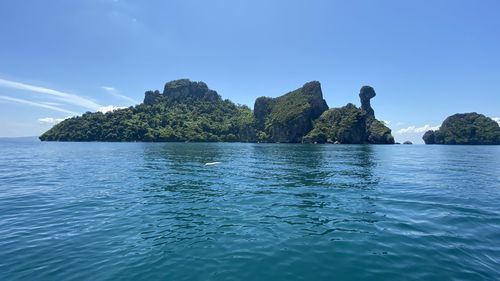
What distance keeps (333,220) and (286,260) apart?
6409mm

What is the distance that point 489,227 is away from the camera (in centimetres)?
1509

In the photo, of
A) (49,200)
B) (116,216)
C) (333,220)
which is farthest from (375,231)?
(49,200)

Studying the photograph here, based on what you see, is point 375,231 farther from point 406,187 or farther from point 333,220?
point 406,187

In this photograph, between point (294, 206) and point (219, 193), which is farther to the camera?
point (219, 193)

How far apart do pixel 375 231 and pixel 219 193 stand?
1296 centimetres

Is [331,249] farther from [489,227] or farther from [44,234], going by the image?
[44,234]

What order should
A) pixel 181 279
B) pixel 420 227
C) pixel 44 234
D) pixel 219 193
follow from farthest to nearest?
1. pixel 219 193
2. pixel 420 227
3. pixel 44 234
4. pixel 181 279

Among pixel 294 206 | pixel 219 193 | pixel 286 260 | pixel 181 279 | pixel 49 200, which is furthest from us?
pixel 219 193

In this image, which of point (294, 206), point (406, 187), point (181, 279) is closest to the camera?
point (181, 279)

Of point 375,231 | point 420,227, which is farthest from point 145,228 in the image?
point 420,227

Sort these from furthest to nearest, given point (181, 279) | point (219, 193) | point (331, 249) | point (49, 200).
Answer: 1. point (219, 193)
2. point (49, 200)
3. point (331, 249)
4. point (181, 279)

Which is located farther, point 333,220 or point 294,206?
point 294,206

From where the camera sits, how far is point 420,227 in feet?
49.5

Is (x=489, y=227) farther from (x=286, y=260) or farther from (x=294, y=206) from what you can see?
(x=286, y=260)
